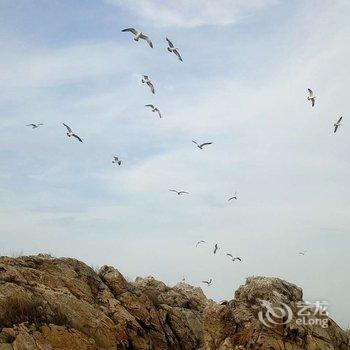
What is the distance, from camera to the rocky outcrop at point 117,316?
803 inches

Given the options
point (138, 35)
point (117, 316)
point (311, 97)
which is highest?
point (311, 97)

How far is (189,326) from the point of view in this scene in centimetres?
3189

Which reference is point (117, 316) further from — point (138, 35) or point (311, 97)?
point (311, 97)

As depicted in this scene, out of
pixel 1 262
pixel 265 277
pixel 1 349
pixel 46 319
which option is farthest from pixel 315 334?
pixel 1 262

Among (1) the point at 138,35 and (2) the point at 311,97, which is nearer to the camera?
(1) the point at 138,35

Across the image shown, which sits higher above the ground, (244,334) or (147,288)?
(147,288)

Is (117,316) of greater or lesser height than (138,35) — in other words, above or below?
below

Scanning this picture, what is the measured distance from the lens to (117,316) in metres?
26.0

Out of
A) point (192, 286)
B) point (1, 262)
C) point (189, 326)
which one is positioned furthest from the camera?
point (192, 286)

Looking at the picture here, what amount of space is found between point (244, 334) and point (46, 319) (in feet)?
32.4

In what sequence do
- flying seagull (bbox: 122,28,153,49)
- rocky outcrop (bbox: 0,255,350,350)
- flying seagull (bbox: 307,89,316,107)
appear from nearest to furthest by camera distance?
1. rocky outcrop (bbox: 0,255,350,350)
2. flying seagull (bbox: 122,28,153,49)
3. flying seagull (bbox: 307,89,316,107)

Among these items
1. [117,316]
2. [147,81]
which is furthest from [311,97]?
[117,316]

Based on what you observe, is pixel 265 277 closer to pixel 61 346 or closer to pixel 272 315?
pixel 272 315

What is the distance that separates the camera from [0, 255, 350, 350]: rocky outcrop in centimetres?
2041
